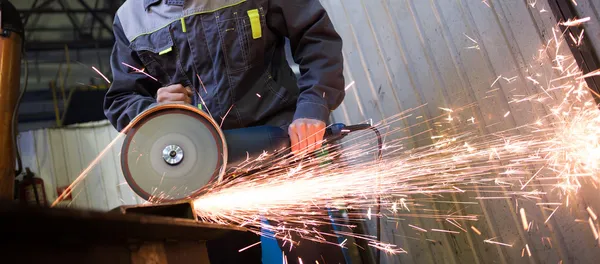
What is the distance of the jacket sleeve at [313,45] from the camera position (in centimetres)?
223

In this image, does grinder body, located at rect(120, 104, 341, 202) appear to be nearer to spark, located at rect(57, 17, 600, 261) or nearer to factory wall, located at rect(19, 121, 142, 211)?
spark, located at rect(57, 17, 600, 261)

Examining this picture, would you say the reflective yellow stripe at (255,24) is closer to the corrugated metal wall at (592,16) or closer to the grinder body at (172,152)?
the grinder body at (172,152)

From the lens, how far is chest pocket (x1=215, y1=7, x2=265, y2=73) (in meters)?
2.26

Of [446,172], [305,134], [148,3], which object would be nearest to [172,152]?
[305,134]

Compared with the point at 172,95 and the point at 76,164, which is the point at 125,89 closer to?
the point at 172,95

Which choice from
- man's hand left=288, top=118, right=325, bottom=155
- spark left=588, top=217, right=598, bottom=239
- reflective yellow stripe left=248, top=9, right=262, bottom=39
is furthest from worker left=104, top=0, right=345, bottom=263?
spark left=588, top=217, right=598, bottom=239

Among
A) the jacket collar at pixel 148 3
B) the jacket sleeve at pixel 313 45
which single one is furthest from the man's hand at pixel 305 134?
the jacket collar at pixel 148 3

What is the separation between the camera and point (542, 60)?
7.36ft

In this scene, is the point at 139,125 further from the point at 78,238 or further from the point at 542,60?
the point at 542,60

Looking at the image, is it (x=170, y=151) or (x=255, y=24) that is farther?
(x=255, y=24)

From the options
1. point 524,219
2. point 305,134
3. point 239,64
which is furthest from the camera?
point 524,219

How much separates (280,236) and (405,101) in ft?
4.72

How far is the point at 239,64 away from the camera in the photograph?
2258mm

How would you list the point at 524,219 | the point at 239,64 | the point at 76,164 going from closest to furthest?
the point at 239,64 → the point at 524,219 → the point at 76,164
